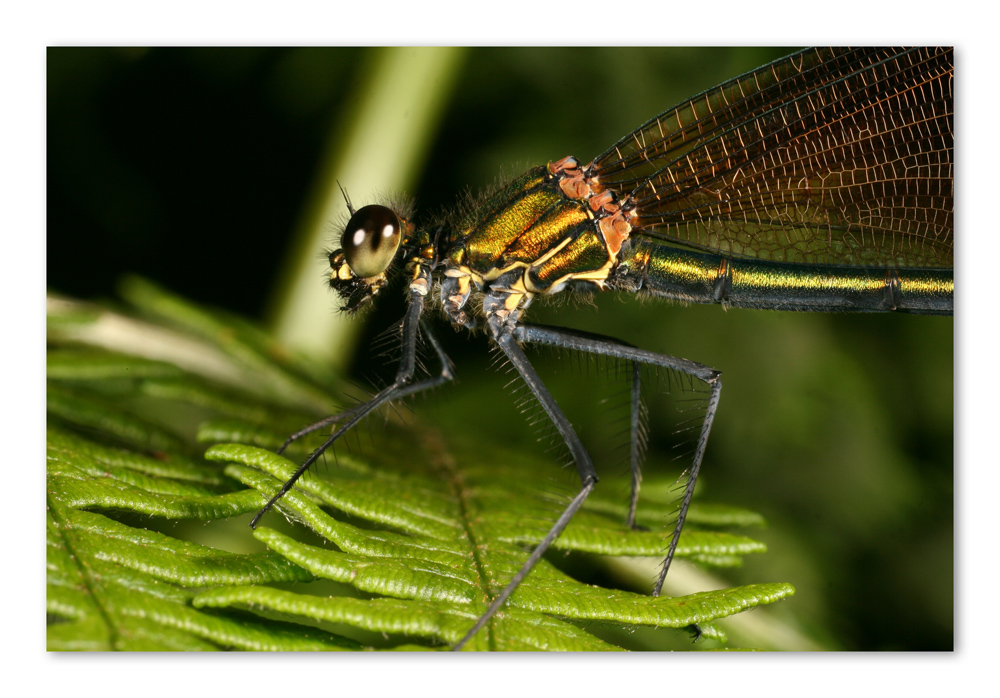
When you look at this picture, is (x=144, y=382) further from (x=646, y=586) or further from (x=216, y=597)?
(x=646, y=586)

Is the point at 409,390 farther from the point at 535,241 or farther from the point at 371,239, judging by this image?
the point at 535,241

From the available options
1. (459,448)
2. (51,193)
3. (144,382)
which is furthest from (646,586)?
(51,193)

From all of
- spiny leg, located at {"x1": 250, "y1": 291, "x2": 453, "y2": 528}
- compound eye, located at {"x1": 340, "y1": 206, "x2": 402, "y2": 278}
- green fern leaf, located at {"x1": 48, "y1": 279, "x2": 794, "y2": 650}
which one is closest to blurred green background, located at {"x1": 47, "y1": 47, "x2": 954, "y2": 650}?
green fern leaf, located at {"x1": 48, "y1": 279, "x2": 794, "y2": 650}

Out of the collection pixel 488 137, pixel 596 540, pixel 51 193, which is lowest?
pixel 596 540

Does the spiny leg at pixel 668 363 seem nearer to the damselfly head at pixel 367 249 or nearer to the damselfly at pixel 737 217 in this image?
the damselfly at pixel 737 217

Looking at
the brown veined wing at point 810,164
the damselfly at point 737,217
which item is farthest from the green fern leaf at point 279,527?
the brown veined wing at point 810,164

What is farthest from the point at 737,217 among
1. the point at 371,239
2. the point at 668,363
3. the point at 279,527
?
the point at 279,527
